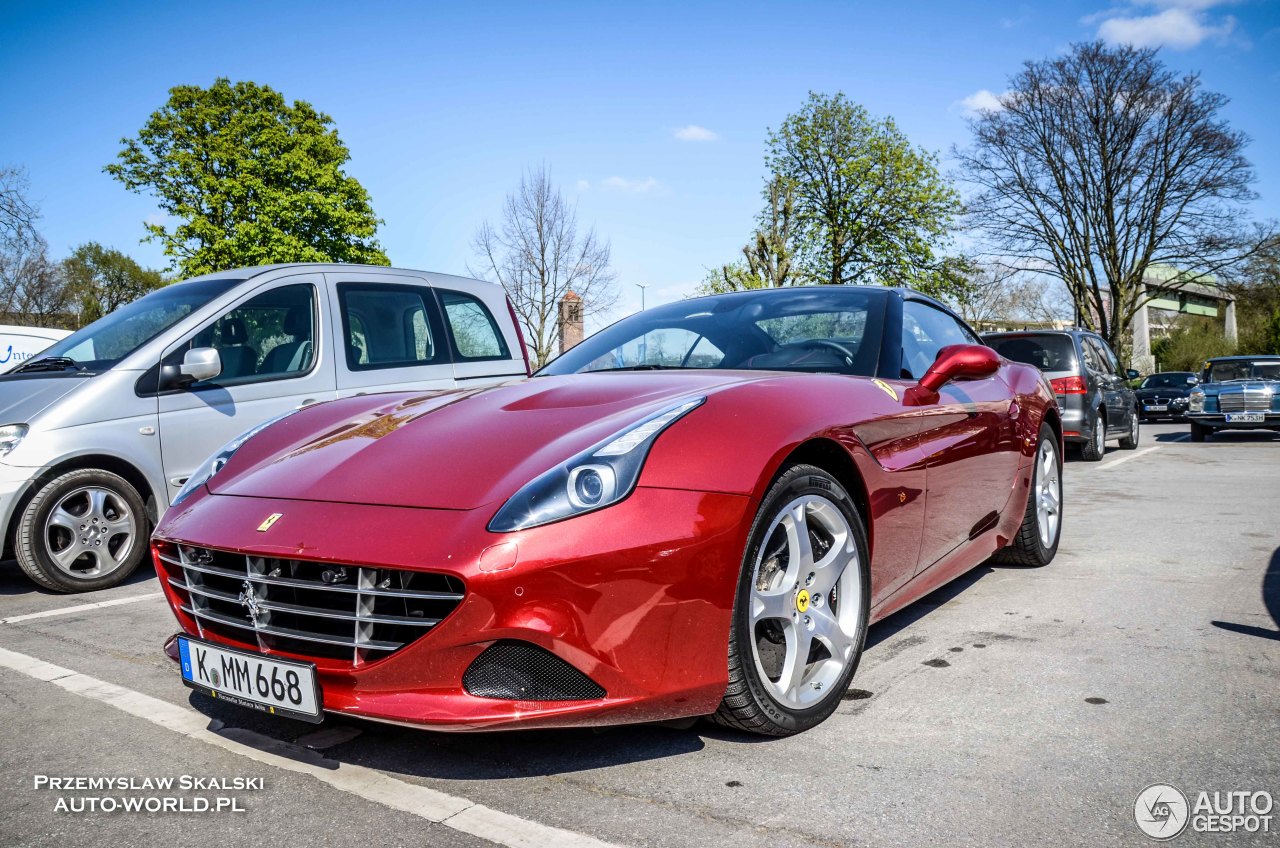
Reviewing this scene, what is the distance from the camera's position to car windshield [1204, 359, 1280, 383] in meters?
15.5

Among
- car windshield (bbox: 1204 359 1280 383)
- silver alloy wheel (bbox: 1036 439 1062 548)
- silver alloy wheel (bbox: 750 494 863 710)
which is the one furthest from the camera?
car windshield (bbox: 1204 359 1280 383)

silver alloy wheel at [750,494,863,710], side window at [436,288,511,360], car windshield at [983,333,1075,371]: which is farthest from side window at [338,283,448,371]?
car windshield at [983,333,1075,371]

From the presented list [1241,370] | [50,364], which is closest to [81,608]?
[50,364]

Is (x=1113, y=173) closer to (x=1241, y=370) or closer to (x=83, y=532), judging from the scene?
(x=1241, y=370)

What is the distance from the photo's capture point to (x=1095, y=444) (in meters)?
11.6

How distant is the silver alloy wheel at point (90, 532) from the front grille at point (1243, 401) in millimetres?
15750

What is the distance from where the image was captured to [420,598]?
2053 millimetres

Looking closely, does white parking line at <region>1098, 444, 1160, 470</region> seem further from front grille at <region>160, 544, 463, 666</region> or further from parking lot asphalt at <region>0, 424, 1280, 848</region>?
front grille at <region>160, 544, 463, 666</region>

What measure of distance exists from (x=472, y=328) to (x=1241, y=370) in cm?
1465

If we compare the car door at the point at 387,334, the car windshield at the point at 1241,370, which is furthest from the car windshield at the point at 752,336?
the car windshield at the point at 1241,370

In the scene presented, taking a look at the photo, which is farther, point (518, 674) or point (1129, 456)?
point (1129, 456)

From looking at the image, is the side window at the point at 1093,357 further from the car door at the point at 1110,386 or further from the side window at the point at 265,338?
the side window at the point at 265,338

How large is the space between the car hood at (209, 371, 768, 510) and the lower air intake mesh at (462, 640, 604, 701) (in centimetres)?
34

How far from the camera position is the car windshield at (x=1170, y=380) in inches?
1060
